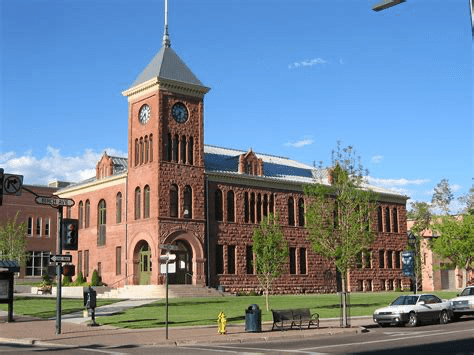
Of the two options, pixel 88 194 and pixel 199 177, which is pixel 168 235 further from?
pixel 88 194

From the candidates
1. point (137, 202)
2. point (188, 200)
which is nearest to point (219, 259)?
point (188, 200)

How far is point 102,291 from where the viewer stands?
54781mm

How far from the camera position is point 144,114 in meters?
55.3

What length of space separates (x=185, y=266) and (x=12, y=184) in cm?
3195

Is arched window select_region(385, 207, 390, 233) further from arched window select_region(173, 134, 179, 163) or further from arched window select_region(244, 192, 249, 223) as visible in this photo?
arched window select_region(173, 134, 179, 163)

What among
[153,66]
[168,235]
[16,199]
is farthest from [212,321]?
[16,199]

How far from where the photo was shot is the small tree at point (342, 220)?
31.3 metres

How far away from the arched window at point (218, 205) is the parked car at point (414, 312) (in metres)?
27.6

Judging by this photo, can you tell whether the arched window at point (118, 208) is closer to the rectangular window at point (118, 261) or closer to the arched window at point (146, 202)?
the rectangular window at point (118, 261)

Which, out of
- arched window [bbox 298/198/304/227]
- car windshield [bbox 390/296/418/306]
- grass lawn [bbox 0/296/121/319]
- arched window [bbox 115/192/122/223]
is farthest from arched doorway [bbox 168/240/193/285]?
car windshield [bbox 390/296/418/306]

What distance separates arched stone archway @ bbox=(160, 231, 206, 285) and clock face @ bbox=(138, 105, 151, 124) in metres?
9.70

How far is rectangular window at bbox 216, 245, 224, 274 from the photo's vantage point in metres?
55.5

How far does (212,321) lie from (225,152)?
1441 inches

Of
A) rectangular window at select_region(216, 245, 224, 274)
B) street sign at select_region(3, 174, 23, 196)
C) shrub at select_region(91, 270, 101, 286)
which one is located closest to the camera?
street sign at select_region(3, 174, 23, 196)
